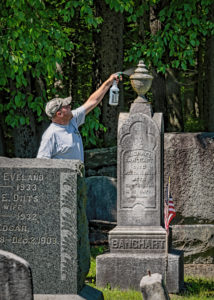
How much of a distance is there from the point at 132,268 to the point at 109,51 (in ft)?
26.9

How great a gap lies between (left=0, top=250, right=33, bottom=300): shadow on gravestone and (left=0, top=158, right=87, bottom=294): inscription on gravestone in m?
1.59

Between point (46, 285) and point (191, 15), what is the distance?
409 inches

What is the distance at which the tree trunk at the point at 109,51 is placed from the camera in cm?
1642

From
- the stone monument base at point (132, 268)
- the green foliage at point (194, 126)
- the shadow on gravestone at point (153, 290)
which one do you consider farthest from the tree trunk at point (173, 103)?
the shadow on gravestone at point (153, 290)

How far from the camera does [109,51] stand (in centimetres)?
1645

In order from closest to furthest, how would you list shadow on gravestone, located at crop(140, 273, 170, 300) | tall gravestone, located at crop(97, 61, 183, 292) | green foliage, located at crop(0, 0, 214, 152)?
1. shadow on gravestone, located at crop(140, 273, 170, 300)
2. tall gravestone, located at crop(97, 61, 183, 292)
3. green foliage, located at crop(0, 0, 214, 152)

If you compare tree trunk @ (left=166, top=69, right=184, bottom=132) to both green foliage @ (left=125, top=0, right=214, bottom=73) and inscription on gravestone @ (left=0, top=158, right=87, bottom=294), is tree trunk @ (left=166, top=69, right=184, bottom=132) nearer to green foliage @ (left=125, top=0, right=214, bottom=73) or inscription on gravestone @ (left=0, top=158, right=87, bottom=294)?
green foliage @ (left=125, top=0, right=214, bottom=73)

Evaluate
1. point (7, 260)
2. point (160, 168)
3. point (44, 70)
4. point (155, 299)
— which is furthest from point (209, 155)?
point (7, 260)

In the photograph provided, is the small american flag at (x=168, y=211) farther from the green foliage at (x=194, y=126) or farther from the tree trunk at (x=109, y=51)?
the green foliage at (x=194, y=126)

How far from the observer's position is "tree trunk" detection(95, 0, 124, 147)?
16.4 metres

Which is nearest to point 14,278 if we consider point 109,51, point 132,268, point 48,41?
point 132,268

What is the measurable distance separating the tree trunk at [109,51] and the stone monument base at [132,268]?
7.40 m

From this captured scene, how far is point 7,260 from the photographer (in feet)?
17.4

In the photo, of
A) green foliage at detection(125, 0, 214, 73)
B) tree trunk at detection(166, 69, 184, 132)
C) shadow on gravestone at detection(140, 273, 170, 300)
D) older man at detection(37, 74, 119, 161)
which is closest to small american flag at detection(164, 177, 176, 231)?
older man at detection(37, 74, 119, 161)
